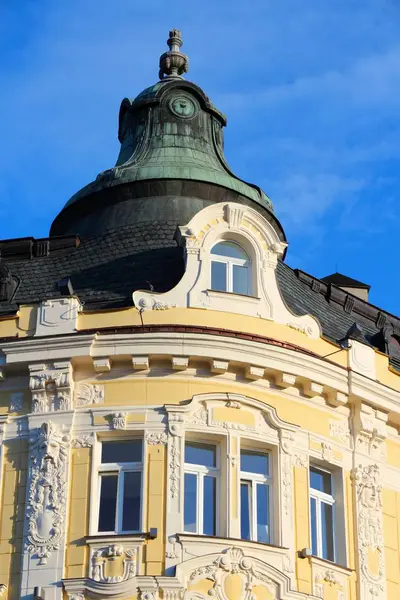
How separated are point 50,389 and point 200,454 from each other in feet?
10.1

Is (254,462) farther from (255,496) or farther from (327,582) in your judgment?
(327,582)

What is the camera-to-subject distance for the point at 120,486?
25.9 metres

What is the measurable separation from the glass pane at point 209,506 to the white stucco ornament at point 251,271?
3.48 m

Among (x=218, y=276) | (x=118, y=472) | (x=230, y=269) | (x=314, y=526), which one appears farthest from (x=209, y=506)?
(x=230, y=269)

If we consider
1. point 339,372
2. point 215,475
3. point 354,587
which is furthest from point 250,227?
point 354,587

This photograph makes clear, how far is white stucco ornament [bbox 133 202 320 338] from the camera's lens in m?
27.5

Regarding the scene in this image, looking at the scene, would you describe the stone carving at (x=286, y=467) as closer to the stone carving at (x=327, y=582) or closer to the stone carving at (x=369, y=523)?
the stone carving at (x=327, y=582)

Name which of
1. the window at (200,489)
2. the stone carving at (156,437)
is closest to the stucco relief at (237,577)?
the window at (200,489)

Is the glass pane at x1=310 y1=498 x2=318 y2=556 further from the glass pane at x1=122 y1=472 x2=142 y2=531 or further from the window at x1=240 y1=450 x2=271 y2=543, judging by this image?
the glass pane at x1=122 y1=472 x2=142 y2=531

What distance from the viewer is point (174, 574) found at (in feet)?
80.5

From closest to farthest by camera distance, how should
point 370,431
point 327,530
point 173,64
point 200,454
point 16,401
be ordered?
point 200,454 → point 16,401 → point 327,530 → point 370,431 → point 173,64

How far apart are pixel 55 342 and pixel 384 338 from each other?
8.11m

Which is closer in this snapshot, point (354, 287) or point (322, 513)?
point (322, 513)

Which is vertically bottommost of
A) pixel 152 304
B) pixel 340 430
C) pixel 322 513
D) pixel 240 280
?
pixel 322 513
